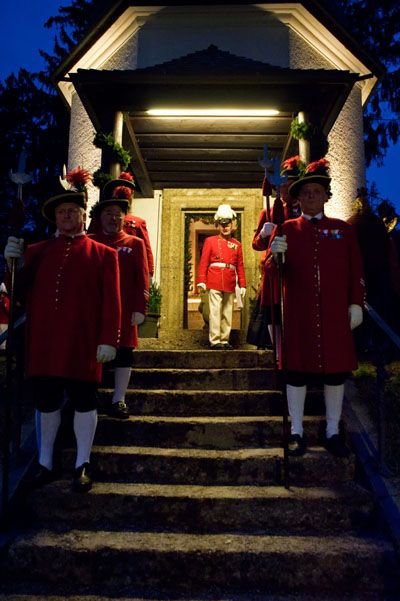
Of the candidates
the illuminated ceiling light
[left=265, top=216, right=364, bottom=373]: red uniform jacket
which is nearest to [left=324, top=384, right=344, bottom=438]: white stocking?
[left=265, top=216, right=364, bottom=373]: red uniform jacket

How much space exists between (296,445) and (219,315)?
378cm

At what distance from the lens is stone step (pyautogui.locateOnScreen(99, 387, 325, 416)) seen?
464 centimetres

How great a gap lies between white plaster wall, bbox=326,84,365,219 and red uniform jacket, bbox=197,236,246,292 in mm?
2032

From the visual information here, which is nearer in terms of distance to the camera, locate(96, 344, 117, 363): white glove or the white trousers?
locate(96, 344, 117, 363): white glove

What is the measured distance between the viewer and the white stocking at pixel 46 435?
3.69m

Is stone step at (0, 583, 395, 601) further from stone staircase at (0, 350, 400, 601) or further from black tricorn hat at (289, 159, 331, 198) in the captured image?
black tricorn hat at (289, 159, 331, 198)

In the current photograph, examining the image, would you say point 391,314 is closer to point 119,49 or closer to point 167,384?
point 167,384

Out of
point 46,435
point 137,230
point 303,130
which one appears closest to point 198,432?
point 46,435

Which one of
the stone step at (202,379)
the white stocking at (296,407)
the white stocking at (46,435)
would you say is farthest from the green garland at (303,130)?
the white stocking at (46,435)

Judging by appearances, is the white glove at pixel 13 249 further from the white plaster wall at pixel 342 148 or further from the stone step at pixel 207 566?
the white plaster wall at pixel 342 148

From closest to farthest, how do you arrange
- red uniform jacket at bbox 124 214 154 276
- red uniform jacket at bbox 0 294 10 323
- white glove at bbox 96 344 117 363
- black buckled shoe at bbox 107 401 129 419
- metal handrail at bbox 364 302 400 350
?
white glove at bbox 96 344 117 363
metal handrail at bbox 364 302 400 350
black buckled shoe at bbox 107 401 129 419
red uniform jacket at bbox 124 214 154 276
red uniform jacket at bbox 0 294 10 323

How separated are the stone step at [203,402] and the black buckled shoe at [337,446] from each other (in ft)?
2.50

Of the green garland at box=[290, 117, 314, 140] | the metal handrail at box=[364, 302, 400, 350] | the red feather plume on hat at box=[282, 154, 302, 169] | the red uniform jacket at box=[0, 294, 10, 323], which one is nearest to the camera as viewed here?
the metal handrail at box=[364, 302, 400, 350]

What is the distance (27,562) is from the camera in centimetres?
310
